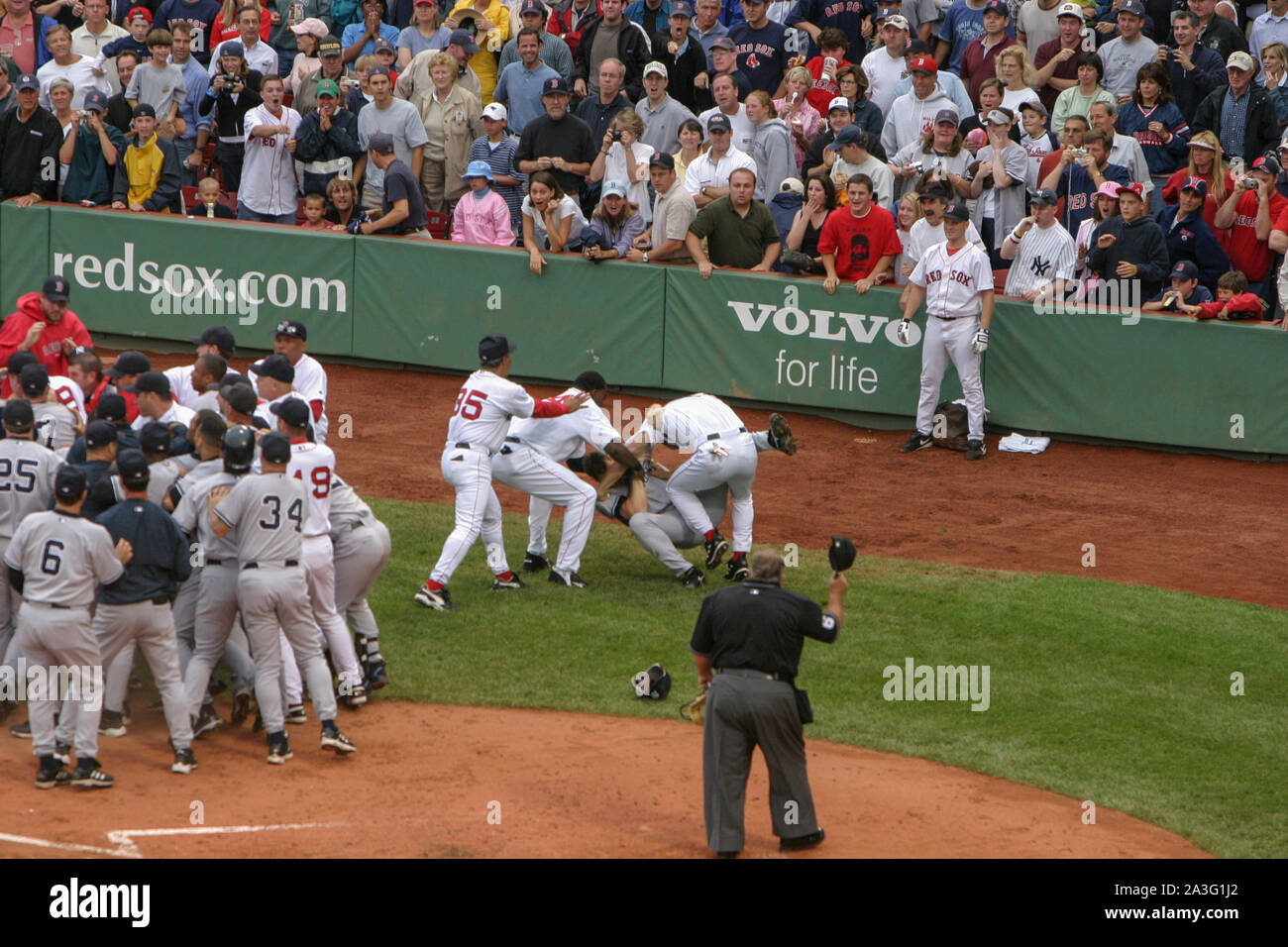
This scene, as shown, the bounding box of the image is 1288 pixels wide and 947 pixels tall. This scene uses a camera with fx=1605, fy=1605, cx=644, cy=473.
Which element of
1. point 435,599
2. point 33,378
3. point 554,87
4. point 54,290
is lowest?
point 435,599

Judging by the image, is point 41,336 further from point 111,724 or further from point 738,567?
point 738,567

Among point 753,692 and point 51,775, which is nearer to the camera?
point 753,692

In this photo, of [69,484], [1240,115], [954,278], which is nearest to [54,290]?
[69,484]

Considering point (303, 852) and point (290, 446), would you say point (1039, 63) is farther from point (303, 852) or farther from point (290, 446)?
point (303, 852)

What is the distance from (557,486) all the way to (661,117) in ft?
23.8

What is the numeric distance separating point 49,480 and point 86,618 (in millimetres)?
1210

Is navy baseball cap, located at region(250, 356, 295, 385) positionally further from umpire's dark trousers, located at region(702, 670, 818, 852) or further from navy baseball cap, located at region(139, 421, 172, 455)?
umpire's dark trousers, located at region(702, 670, 818, 852)

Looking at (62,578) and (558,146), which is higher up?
(558,146)

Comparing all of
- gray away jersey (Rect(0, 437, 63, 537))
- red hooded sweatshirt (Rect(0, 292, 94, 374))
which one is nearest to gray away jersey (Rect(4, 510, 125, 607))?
gray away jersey (Rect(0, 437, 63, 537))

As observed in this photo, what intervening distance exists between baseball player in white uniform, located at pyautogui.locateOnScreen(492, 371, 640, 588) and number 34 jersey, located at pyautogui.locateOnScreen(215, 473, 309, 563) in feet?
10.7

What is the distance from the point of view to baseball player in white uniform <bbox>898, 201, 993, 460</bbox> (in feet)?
51.5

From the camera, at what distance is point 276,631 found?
9.29 metres

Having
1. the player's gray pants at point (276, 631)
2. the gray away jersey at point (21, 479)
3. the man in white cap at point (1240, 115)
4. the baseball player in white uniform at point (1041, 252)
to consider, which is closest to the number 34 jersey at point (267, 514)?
the player's gray pants at point (276, 631)

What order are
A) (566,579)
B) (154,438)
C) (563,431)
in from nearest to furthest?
(154,438), (563,431), (566,579)
